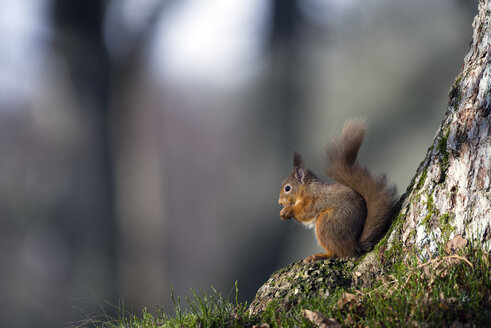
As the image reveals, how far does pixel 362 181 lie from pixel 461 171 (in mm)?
396

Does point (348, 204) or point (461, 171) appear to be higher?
point (461, 171)

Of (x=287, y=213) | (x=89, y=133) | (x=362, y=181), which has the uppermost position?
(x=89, y=133)

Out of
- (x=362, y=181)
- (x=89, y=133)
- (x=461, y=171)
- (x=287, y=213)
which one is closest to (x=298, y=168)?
(x=287, y=213)

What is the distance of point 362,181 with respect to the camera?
68.6 inches

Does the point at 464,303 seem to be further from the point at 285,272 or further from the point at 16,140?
the point at 16,140

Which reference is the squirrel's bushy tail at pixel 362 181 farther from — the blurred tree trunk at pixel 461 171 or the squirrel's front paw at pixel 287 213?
the squirrel's front paw at pixel 287 213

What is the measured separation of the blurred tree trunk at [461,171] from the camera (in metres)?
1.36

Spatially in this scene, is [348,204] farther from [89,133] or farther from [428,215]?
[89,133]

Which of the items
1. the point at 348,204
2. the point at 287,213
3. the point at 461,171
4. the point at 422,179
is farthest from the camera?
the point at 287,213

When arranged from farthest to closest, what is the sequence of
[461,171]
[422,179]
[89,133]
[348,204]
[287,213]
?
[89,133] < [287,213] < [348,204] < [422,179] < [461,171]

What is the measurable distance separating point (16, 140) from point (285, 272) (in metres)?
3.50

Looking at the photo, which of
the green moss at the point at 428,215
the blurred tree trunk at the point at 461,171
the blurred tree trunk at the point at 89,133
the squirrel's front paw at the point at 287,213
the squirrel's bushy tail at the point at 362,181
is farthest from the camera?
the blurred tree trunk at the point at 89,133

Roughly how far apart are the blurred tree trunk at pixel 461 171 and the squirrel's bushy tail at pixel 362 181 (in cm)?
8

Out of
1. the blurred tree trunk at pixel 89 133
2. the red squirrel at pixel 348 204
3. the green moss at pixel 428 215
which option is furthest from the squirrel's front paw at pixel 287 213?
the blurred tree trunk at pixel 89 133
